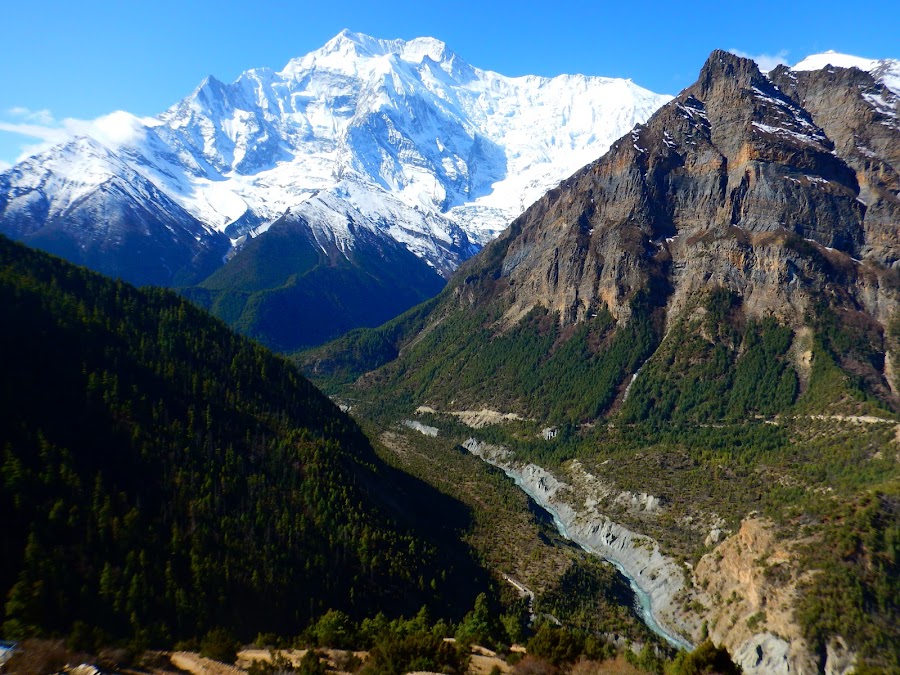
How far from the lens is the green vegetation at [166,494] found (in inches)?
2334

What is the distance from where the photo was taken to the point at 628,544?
114m


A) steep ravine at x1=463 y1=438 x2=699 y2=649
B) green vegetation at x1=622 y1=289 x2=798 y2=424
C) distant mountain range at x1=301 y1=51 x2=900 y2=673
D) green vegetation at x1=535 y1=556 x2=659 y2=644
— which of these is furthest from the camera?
green vegetation at x1=622 y1=289 x2=798 y2=424

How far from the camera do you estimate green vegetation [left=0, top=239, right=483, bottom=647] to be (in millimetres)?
59281

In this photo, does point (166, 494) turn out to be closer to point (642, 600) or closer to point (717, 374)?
point (642, 600)

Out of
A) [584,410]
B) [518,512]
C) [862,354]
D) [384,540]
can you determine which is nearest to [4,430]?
[384,540]

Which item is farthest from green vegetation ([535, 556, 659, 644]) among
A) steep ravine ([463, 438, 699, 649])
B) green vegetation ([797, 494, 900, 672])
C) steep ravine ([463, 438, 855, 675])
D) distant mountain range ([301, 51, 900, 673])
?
green vegetation ([797, 494, 900, 672])

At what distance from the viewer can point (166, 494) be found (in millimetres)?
76500

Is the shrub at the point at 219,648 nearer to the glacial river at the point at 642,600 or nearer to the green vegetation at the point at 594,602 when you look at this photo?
Answer: the green vegetation at the point at 594,602

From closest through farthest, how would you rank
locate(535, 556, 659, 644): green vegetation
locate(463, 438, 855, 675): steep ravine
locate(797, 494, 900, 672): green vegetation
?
locate(797, 494, 900, 672): green vegetation < locate(463, 438, 855, 675): steep ravine < locate(535, 556, 659, 644): green vegetation

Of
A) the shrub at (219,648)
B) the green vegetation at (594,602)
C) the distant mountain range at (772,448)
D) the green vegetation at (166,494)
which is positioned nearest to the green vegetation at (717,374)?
the distant mountain range at (772,448)

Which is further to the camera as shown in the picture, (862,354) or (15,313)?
(862,354)

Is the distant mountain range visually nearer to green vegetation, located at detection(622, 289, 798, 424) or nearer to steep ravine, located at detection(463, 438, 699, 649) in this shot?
green vegetation, located at detection(622, 289, 798, 424)

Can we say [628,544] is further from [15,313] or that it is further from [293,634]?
[15,313]

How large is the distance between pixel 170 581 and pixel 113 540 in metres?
8.05
